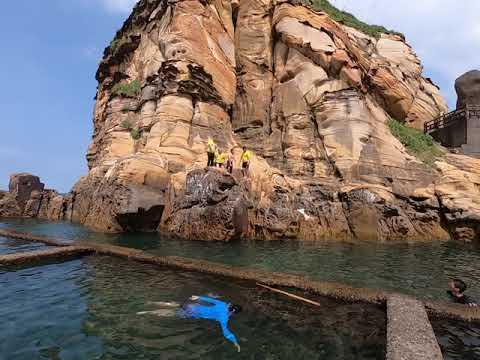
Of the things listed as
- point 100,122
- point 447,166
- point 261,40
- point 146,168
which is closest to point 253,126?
point 261,40

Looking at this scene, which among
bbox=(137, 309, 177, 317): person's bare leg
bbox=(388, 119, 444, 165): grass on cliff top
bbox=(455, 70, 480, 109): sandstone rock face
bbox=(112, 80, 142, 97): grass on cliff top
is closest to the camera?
bbox=(137, 309, 177, 317): person's bare leg

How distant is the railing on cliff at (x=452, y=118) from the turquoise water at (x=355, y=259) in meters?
14.0

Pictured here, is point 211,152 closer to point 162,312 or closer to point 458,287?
point 162,312

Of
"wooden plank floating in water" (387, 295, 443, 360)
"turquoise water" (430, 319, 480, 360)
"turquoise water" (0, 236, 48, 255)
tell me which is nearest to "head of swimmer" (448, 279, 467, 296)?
"turquoise water" (430, 319, 480, 360)

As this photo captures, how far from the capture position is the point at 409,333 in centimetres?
509

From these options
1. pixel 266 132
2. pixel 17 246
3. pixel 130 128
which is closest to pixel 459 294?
pixel 17 246

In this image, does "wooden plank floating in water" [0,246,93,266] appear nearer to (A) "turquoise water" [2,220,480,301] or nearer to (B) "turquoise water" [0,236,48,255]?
(B) "turquoise water" [0,236,48,255]

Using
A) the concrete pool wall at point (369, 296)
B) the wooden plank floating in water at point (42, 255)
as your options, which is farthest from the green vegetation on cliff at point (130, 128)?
the wooden plank floating in water at point (42, 255)

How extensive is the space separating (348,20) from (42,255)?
119ft

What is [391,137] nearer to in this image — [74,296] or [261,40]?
[261,40]

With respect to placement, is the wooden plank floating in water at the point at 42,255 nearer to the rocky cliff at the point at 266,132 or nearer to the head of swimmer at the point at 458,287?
the rocky cliff at the point at 266,132

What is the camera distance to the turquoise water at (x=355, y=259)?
9977mm

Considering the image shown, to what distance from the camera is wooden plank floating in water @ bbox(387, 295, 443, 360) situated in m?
4.42

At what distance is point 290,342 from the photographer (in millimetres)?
5359
